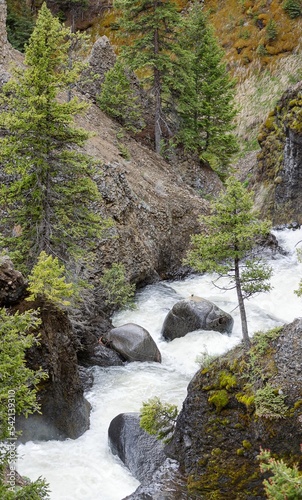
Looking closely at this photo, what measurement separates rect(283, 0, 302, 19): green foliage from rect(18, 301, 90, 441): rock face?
4453cm

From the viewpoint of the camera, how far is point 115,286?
1864 cm

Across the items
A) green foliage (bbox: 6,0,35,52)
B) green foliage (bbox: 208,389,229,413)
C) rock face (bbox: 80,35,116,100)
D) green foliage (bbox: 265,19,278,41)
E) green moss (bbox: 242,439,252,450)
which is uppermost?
green foliage (bbox: 265,19,278,41)

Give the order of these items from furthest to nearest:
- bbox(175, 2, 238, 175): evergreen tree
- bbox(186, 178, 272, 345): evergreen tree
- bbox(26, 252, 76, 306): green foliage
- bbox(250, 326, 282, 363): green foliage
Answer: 1. bbox(175, 2, 238, 175): evergreen tree
2. bbox(26, 252, 76, 306): green foliage
3. bbox(186, 178, 272, 345): evergreen tree
4. bbox(250, 326, 282, 363): green foliage

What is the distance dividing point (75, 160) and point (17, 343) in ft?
28.9

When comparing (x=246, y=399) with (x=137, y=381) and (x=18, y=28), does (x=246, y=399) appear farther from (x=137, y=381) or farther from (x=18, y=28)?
(x=18, y=28)

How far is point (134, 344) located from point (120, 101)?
17656 millimetres

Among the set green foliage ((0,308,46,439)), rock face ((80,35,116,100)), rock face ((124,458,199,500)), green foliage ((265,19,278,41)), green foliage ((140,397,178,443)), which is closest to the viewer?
green foliage ((0,308,46,439))

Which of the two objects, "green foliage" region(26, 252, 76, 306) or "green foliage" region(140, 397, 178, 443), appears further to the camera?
"green foliage" region(26, 252, 76, 306)

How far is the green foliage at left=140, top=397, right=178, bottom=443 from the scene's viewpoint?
9.88 metres

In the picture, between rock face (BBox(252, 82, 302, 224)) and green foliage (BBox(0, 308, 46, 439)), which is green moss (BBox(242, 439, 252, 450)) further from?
rock face (BBox(252, 82, 302, 224))

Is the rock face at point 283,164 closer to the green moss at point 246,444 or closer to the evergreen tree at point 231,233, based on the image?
the evergreen tree at point 231,233

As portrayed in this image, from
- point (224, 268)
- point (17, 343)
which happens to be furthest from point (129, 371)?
point (17, 343)

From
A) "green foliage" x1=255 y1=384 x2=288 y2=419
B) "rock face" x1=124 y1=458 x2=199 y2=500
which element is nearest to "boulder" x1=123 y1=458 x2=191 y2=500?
"rock face" x1=124 y1=458 x2=199 y2=500

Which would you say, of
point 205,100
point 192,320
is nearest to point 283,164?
point 205,100
